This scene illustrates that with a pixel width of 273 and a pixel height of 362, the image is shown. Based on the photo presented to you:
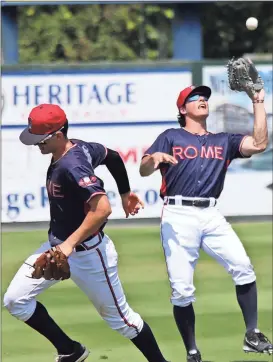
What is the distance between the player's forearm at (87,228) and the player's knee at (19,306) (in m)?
0.55

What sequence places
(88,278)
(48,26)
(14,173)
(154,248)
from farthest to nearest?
(48,26) → (14,173) → (154,248) → (88,278)

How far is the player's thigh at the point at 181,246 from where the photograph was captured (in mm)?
Answer: 6949

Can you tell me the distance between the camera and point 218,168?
7141mm

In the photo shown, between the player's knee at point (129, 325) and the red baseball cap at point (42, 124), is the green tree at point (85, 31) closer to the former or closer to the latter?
the red baseball cap at point (42, 124)

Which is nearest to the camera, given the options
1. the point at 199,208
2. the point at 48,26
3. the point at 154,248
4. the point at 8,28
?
the point at 199,208

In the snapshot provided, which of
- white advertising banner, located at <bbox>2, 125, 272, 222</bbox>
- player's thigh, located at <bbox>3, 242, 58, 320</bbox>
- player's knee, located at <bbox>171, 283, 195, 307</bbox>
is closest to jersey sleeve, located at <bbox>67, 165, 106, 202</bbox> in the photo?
player's thigh, located at <bbox>3, 242, 58, 320</bbox>

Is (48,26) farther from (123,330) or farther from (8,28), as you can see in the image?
(123,330)

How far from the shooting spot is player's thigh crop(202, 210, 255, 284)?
23.0ft

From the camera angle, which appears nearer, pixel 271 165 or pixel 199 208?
pixel 199 208

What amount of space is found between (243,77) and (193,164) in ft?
2.50

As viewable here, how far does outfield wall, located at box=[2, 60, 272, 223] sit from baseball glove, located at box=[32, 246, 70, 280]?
6.89 meters

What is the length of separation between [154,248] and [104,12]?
15.0 m

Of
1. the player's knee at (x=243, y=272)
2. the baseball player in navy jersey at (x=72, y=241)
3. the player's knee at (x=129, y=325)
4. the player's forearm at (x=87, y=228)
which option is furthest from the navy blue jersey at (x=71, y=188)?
the player's knee at (x=243, y=272)

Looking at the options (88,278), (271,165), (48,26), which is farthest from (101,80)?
(48,26)
